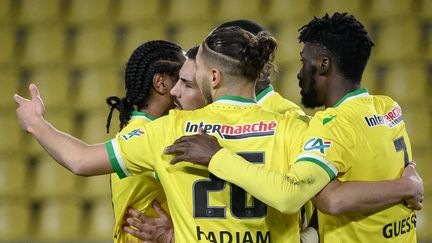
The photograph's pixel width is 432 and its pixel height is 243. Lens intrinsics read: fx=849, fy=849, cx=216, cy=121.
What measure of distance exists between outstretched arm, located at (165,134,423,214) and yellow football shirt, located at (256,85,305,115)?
63 cm

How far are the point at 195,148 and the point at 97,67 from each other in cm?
446

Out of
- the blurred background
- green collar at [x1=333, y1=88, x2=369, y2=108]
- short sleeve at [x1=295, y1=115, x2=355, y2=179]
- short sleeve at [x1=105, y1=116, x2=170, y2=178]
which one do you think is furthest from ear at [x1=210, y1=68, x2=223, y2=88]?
the blurred background

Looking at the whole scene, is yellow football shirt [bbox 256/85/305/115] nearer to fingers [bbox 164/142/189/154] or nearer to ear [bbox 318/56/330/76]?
ear [bbox 318/56/330/76]

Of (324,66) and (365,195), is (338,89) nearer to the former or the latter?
(324,66)

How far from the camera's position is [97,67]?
22.5ft

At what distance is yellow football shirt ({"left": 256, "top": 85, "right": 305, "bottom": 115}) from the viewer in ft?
10.5

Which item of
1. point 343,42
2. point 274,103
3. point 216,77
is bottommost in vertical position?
point 274,103

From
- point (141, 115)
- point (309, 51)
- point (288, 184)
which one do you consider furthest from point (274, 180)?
point (141, 115)

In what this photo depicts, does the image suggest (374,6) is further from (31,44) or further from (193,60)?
(193,60)

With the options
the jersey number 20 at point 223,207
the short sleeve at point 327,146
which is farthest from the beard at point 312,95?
the jersey number 20 at point 223,207

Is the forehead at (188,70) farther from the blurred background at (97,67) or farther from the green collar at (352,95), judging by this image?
the blurred background at (97,67)

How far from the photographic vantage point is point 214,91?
2.67 m

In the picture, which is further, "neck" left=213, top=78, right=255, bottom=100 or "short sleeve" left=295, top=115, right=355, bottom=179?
"neck" left=213, top=78, right=255, bottom=100

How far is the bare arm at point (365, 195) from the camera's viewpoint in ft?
8.39
